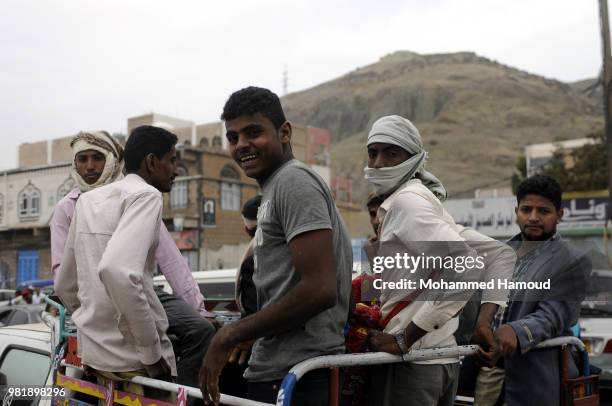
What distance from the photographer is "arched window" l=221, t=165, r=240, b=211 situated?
1211 inches

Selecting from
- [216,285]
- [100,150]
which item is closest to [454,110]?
[216,285]

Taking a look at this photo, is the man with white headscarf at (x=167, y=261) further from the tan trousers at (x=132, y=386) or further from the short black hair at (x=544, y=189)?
the short black hair at (x=544, y=189)

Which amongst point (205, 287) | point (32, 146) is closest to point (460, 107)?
point (32, 146)

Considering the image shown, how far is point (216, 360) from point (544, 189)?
6.96 feet

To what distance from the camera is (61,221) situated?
336 centimetres

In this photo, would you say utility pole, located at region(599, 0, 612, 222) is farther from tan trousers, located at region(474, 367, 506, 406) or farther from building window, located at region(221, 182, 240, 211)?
building window, located at region(221, 182, 240, 211)

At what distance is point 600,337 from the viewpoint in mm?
6875

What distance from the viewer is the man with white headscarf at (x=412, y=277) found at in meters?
2.24

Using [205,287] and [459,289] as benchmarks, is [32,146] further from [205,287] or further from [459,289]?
[459,289]

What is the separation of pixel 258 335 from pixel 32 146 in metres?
40.4

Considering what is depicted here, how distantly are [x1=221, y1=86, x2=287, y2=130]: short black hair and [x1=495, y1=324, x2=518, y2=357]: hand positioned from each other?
132cm

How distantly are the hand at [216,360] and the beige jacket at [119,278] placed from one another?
47cm

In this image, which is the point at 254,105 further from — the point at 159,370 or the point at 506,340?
the point at 506,340

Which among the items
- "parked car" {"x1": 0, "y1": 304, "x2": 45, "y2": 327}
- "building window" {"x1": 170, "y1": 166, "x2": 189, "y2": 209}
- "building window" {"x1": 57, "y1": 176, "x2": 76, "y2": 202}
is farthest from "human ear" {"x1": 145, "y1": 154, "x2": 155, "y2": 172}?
"building window" {"x1": 57, "y1": 176, "x2": 76, "y2": 202}
